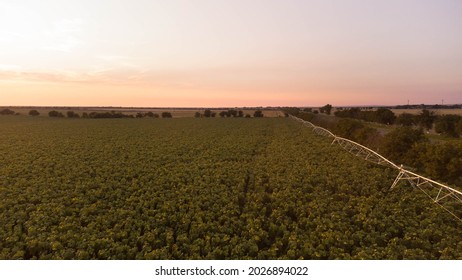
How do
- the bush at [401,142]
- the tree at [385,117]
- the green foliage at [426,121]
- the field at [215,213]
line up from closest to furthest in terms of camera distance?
the field at [215,213] < the bush at [401,142] < the green foliage at [426,121] < the tree at [385,117]

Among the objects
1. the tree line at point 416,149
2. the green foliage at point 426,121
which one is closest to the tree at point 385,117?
the green foliage at point 426,121

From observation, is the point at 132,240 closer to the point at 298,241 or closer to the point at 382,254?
the point at 298,241

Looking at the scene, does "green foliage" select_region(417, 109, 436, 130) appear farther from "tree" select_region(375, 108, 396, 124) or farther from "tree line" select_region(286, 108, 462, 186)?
"tree line" select_region(286, 108, 462, 186)

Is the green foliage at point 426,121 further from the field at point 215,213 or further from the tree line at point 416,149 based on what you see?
the field at point 215,213

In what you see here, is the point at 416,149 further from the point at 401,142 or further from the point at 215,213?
the point at 215,213

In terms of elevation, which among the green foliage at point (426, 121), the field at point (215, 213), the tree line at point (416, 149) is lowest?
the field at point (215, 213)

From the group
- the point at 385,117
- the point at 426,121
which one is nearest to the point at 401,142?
the point at 426,121

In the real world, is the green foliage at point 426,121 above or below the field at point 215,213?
above

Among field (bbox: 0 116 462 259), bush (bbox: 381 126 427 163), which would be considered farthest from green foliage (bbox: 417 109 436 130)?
field (bbox: 0 116 462 259)

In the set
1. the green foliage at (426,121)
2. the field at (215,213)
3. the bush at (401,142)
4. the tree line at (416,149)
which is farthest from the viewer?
the green foliage at (426,121)
